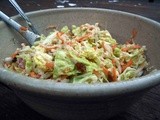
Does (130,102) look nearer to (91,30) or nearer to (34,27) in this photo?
(91,30)

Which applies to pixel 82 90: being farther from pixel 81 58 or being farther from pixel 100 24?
pixel 100 24

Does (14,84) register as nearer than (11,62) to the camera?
Yes

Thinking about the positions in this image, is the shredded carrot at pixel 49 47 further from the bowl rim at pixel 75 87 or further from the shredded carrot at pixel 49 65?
the bowl rim at pixel 75 87

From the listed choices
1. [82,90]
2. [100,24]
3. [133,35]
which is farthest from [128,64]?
[82,90]

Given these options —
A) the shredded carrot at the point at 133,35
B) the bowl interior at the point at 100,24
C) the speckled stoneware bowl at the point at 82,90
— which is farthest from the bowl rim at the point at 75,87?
the shredded carrot at the point at 133,35

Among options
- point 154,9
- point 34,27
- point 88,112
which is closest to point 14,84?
point 88,112

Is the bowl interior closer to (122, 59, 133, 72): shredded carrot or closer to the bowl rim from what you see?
(122, 59, 133, 72): shredded carrot

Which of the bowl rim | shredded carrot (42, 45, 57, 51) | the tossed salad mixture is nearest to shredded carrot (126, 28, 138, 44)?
the tossed salad mixture
